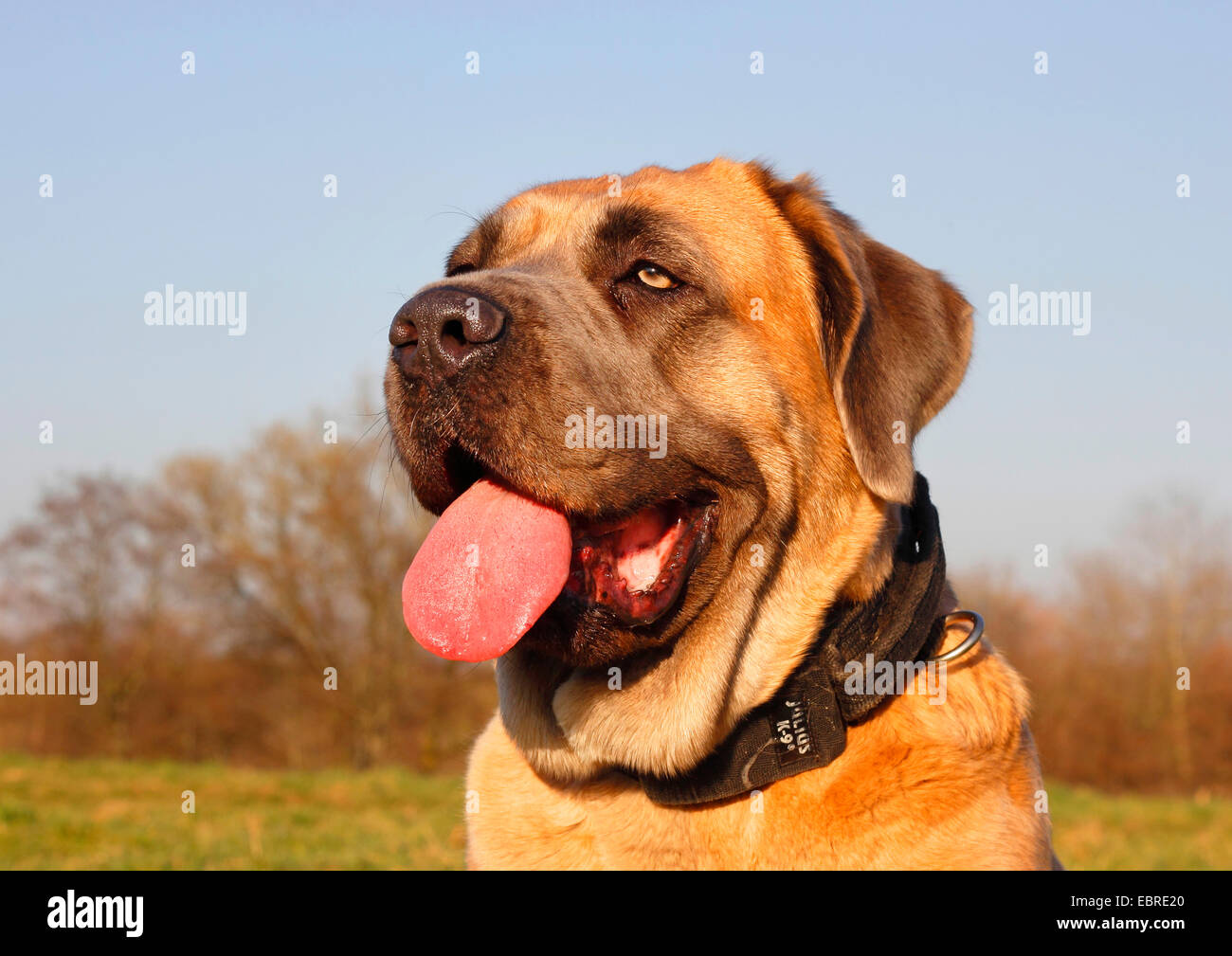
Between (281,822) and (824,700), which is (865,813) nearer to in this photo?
(824,700)

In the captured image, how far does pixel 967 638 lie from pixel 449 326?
5.73 ft

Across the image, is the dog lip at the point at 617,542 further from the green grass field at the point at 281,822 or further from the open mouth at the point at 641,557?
the green grass field at the point at 281,822

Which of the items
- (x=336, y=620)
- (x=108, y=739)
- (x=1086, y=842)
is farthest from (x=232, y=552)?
(x=1086, y=842)

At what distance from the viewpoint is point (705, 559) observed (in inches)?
124

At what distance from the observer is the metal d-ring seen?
3.23 meters

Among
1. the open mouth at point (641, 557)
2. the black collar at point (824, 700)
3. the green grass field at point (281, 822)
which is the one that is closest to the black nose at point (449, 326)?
the open mouth at point (641, 557)

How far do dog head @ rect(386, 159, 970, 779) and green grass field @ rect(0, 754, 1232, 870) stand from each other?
1.24 meters

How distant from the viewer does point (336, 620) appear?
2919 centimetres

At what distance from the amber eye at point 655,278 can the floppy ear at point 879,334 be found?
488mm

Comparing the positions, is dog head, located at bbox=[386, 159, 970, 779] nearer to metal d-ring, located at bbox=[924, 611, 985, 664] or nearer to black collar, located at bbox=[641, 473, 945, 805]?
black collar, located at bbox=[641, 473, 945, 805]

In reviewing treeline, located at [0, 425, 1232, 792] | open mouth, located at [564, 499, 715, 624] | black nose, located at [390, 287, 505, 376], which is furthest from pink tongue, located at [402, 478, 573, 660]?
treeline, located at [0, 425, 1232, 792]

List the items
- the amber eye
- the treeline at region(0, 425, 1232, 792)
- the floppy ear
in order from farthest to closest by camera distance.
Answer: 1. the treeline at region(0, 425, 1232, 792)
2. the amber eye
3. the floppy ear

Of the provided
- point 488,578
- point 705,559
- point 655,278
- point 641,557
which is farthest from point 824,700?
point 655,278

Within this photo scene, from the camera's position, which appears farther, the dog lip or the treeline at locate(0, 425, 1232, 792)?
the treeline at locate(0, 425, 1232, 792)
